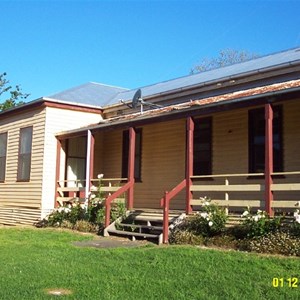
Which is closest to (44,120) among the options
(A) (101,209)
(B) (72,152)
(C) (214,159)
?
(B) (72,152)

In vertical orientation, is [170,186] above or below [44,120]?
below

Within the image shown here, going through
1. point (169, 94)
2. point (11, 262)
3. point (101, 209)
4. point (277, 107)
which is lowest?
point (11, 262)

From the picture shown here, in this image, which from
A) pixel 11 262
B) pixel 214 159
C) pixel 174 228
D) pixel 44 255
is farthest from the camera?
pixel 214 159

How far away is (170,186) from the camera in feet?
53.8

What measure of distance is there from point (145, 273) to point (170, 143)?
9302 millimetres

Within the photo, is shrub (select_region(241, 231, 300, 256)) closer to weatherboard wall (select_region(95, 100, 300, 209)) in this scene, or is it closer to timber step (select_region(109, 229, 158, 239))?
weatherboard wall (select_region(95, 100, 300, 209))

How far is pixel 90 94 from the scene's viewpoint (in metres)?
22.4

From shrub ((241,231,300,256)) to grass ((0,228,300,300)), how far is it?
1.74 ft

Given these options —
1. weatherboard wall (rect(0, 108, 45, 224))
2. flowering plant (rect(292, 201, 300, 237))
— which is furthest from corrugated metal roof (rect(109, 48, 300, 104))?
flowering plant (rect(292, 201, 300, 237))

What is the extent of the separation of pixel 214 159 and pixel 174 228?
3675 millimetres

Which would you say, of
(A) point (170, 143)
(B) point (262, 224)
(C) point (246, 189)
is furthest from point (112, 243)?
(A) point (170, 143)

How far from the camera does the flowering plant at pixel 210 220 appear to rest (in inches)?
428

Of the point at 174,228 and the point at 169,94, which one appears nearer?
the point at 174,228

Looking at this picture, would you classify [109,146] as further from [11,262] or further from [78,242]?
[11,262]
